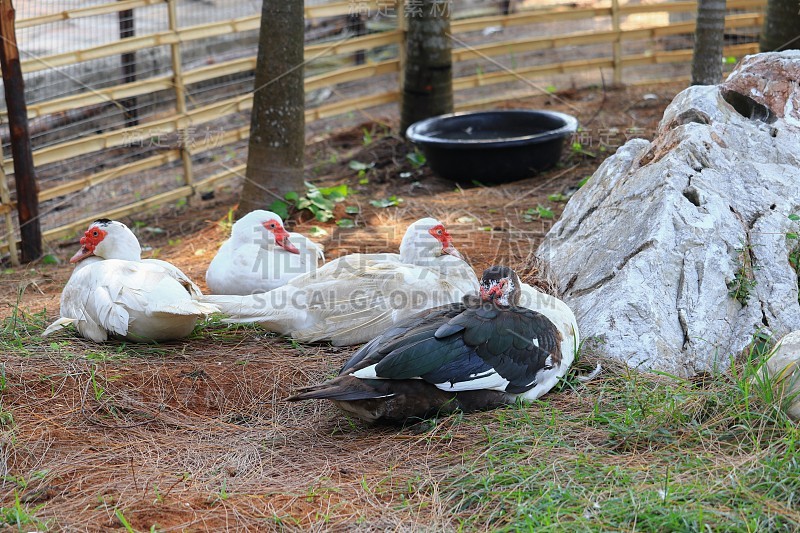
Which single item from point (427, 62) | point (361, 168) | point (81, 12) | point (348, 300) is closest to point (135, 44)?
point (81, 12)

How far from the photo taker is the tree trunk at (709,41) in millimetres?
6719

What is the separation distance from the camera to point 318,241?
6.42 m

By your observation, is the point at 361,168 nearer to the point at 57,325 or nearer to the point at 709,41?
the point at 709,41

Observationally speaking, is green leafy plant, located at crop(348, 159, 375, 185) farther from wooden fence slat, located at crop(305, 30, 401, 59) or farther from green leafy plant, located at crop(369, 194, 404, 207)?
wooden fence slat, located at crop(305, 30, 401, 59)

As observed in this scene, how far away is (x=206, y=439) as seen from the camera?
146 inches

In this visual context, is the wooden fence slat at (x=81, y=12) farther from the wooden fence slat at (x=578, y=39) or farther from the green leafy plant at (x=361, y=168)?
the wooden fence slat at (x=578, y=39)

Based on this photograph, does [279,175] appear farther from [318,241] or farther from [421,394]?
[421,394]

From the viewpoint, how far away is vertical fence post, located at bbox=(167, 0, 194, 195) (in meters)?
7.63

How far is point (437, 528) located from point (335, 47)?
653cm

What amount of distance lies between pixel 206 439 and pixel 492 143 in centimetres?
419

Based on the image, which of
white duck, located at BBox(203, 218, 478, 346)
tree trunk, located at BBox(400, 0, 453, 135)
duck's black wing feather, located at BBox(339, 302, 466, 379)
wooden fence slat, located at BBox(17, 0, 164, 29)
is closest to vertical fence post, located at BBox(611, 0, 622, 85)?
tree trunk, located at BBox(400, 0, 453, 135)

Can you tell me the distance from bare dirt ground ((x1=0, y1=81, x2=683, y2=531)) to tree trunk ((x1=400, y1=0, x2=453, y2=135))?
2.92 metres

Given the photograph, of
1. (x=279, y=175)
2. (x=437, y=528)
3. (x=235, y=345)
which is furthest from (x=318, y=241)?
(x=437, y=528)

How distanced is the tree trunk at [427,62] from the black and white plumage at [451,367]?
4.93 m
